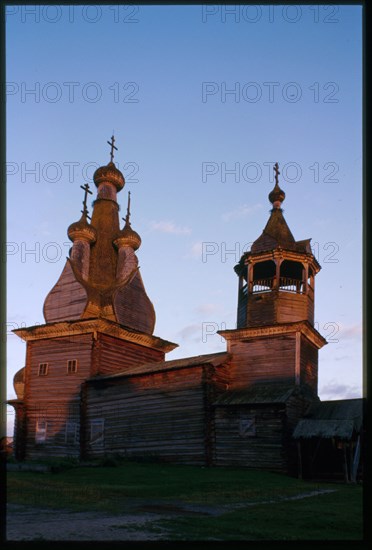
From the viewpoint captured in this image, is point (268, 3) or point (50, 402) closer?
point (268, 3)

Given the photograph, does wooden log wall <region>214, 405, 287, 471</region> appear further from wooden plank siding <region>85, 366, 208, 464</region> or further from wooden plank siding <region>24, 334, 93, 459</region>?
wooden plank siding <region>24, 334, 93, 459</region>

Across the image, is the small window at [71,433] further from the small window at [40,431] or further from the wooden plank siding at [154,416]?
the small window at [40,431]

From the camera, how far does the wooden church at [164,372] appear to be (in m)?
28.8

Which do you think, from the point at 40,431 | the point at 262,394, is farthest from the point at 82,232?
the point at 262,394

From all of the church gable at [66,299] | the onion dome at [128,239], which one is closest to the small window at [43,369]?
the church gable at [66,299]

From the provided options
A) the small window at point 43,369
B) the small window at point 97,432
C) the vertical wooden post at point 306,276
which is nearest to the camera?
the vertical wooden post at point 306,276

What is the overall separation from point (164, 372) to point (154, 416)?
7.62 ft

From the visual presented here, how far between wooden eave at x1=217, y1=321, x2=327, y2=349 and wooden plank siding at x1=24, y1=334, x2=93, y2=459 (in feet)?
29.2

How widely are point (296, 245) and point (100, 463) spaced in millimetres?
15883

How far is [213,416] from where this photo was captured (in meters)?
29.8

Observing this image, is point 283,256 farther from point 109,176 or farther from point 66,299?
point 109,176

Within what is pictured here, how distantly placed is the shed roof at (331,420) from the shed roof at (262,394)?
124 centimetres

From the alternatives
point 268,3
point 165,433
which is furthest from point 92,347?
point 268,3

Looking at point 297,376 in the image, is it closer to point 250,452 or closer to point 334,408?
point 334,408
